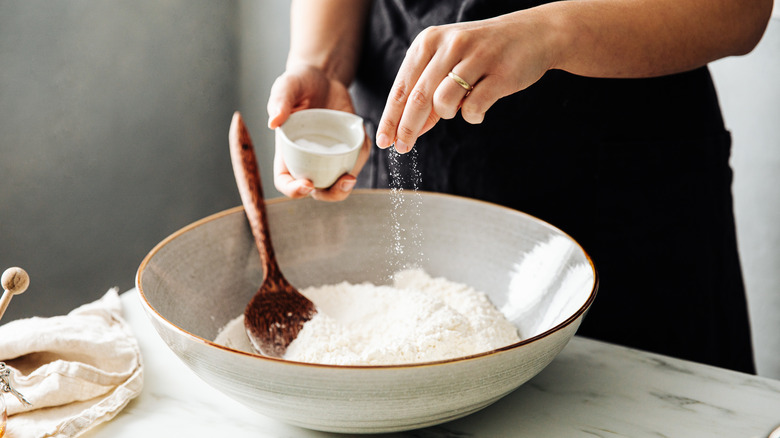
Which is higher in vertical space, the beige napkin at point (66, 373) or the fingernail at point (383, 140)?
the fingernail at point (383, 140)

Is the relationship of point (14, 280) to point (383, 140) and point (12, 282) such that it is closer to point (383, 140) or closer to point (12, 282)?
point (12, 282)

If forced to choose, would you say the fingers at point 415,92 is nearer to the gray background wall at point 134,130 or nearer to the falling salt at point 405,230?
the falling salt at point 405,230

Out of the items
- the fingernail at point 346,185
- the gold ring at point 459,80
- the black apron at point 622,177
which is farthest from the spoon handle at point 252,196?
the gold ring at point 459,80

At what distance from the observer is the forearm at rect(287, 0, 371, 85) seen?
1.16m

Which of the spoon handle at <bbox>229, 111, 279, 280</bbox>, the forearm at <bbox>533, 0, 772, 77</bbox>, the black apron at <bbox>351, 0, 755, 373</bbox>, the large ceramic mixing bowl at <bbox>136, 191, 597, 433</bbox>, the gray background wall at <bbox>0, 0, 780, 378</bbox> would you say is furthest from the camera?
the gray background wall at <bbox>0, 0, 780, 378</bbox>

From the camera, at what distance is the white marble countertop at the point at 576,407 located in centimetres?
69

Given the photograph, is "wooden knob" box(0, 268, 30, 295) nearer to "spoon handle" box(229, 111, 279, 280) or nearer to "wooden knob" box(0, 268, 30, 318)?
"wooden knob" box(0, 268, 30, 318)

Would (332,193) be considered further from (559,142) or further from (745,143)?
(745,143)

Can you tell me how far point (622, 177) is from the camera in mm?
1059

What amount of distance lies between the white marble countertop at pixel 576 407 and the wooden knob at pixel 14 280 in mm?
181

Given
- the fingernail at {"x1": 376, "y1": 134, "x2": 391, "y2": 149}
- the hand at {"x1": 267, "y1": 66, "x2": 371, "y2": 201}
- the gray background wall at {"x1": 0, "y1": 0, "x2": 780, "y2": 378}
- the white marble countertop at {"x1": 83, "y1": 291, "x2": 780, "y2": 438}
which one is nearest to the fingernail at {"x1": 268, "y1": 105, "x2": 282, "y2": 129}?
the hand at {"x1": 267, "y1": 66, "x2": 371, "y2": 201}

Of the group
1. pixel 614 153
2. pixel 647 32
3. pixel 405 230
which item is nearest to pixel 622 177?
pixel 614 153

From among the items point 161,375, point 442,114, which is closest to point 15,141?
point 161,375

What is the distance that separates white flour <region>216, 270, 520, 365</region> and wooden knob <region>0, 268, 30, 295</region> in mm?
273
